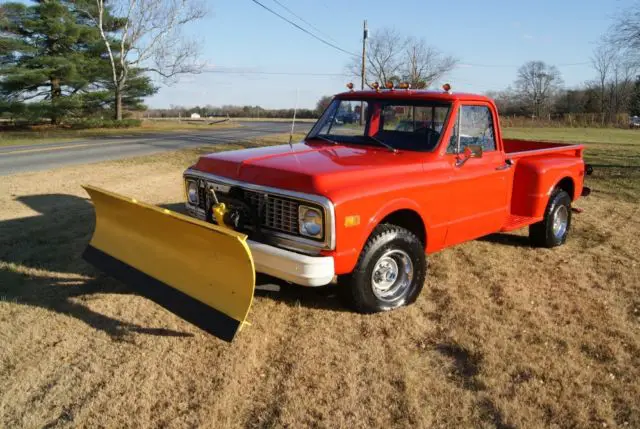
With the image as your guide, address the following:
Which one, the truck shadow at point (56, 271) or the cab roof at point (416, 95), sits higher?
the cab roof at point (416, 95)

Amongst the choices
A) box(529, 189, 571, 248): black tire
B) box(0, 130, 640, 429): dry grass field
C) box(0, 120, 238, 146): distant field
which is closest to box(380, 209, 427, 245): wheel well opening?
box(0, 130, 640, 429): dry grass field

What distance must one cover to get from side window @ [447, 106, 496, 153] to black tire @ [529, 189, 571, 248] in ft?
4.51

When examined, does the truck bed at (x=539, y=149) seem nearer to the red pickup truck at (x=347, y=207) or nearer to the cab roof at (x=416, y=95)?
the red pickup truck at (x=347, y=207)

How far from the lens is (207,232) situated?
339 centimetres

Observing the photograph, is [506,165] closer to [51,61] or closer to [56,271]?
[56,271]

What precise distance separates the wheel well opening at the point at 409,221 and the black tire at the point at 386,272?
4.3 inches

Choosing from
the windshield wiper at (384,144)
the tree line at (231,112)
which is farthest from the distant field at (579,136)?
the tree line at (231,112)

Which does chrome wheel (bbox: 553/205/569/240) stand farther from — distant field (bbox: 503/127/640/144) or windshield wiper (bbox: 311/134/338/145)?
distant field (bbox: 503/127/640/144)

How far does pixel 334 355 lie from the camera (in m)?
3.62

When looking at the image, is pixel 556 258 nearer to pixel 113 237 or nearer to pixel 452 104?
pixel 452 104

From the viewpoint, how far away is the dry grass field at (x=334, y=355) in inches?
117

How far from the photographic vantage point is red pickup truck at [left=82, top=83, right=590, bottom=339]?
357 centimetres

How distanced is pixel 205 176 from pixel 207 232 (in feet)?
3.71

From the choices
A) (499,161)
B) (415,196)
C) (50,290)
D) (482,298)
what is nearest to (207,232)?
(415,196)
